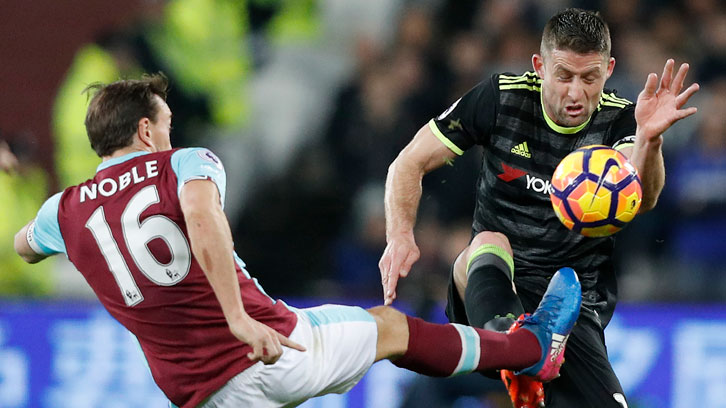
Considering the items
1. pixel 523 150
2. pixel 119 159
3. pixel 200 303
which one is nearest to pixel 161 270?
pixel 200 303

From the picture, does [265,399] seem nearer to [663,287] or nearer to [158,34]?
[663,287]

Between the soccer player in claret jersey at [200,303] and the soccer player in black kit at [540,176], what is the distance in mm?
283

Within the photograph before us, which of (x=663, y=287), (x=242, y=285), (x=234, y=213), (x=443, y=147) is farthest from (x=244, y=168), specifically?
(x=242, y=285)

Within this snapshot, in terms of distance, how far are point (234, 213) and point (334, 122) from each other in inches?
45.6

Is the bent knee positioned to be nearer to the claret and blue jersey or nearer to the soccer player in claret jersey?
the soccer player in claret jersey

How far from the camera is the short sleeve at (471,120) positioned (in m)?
5.15

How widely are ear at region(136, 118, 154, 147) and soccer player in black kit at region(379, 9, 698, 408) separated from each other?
1.26 metres

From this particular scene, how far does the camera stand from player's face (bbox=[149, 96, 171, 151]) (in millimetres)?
4680

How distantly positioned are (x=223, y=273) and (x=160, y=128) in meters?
0.92

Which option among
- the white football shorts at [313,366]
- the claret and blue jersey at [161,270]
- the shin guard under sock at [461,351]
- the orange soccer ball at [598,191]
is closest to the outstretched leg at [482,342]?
the shin guard under sock at [461,351]

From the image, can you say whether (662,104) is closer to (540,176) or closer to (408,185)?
(540,176)

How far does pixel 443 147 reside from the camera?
522 cm

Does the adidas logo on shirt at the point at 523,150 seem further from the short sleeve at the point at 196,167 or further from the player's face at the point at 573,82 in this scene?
the short sleeve at the point at 196,167

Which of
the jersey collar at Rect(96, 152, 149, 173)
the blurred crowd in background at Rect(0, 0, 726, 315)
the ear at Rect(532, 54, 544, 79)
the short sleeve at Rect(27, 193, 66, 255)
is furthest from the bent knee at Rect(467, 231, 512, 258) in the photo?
the blurred crowd in background at Rect(0, 0, 726, 315)
